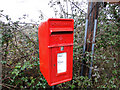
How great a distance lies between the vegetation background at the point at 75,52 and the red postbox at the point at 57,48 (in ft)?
2.10

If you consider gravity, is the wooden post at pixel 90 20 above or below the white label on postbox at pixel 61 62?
above

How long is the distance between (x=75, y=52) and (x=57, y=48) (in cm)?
110

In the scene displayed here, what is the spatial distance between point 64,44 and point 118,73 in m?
2.58

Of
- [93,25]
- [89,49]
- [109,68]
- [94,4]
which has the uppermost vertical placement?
[94,4]

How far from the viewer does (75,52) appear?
2178 mm

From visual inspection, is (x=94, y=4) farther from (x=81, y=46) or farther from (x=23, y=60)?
(x=23, y=60)

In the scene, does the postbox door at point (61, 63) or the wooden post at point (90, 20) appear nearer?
the postbox door at point (61, 63)

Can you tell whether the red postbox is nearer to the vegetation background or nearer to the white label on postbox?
the white label on postbox

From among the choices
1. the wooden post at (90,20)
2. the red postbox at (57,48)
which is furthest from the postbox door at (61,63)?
the wooden post at (90,20)

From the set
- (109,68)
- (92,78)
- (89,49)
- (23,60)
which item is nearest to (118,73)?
(109,68)

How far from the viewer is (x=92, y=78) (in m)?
2.38

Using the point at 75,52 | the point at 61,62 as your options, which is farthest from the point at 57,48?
the point at 75,52

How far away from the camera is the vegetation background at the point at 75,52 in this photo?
1704mm

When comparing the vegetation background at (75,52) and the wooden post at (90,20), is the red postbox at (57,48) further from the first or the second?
the wooden post at (90,20)
